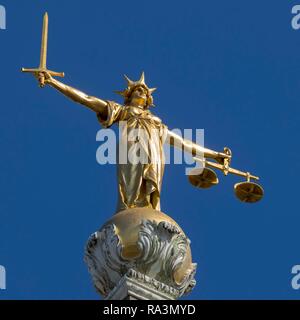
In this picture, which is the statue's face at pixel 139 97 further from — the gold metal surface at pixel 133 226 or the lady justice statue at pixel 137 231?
the gold metal surface at pixel 133 226

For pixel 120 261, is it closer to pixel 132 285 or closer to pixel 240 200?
pixel 132 285

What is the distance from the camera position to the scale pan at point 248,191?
2235 inches

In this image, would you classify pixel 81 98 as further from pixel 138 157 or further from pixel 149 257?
pixel 149 257

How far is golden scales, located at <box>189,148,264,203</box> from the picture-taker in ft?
185

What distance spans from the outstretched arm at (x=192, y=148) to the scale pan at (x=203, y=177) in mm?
594

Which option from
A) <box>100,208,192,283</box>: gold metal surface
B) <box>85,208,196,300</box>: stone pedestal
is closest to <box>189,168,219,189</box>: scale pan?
<box>100,208,192,283</box>: gold metal surface

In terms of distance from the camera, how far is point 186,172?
186ft

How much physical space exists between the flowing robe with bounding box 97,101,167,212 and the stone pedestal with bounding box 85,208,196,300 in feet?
3.81

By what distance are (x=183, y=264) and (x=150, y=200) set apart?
195cm

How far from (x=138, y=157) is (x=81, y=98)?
176cm

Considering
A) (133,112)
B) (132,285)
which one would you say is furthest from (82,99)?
(132,285)

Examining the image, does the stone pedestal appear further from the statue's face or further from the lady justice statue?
the statue's face

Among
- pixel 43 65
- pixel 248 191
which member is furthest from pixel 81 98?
pixel 248 191

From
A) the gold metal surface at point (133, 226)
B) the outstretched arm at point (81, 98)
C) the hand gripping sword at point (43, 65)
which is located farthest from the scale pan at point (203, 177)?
the hand gripping sword at point (43, 65)
